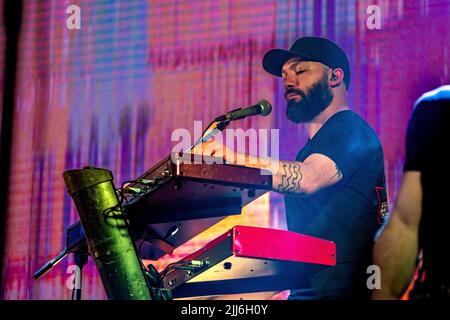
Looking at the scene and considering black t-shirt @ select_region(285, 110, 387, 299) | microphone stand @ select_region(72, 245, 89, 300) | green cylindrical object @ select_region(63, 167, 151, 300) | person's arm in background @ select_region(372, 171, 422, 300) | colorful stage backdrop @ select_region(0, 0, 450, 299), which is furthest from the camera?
colorful stage backdrop @ select_region(0, 0, 450, 299)

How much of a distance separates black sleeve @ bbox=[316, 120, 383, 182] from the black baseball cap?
0.21 metres

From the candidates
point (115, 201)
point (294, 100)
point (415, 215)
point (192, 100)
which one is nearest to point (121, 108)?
point (192, 100)

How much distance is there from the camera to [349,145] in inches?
94.5

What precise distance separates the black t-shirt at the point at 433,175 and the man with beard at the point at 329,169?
416mm

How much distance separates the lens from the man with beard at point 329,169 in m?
2.17

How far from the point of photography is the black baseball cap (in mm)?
2627

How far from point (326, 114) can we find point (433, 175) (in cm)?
91

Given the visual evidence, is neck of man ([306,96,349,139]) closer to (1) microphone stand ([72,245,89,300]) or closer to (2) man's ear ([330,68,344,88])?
(2) man's ear ([330,68,344,88])

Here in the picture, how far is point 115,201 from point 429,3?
1.49 meters

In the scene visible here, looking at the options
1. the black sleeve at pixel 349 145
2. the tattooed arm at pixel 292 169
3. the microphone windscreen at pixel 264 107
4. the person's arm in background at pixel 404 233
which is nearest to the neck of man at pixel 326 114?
the black sleeve at pixel 349 145

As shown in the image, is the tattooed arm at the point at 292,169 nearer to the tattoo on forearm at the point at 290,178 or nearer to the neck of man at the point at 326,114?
the tattoo on forearm at the point at 290,178

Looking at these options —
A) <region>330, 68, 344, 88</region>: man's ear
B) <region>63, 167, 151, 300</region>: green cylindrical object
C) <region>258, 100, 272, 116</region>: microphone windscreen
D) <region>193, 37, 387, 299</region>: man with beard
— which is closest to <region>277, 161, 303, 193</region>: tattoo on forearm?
<region>193, 37, 387, 299</region>: man with beard

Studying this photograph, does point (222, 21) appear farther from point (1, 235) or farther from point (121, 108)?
point (1, 235)

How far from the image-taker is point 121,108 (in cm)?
296
